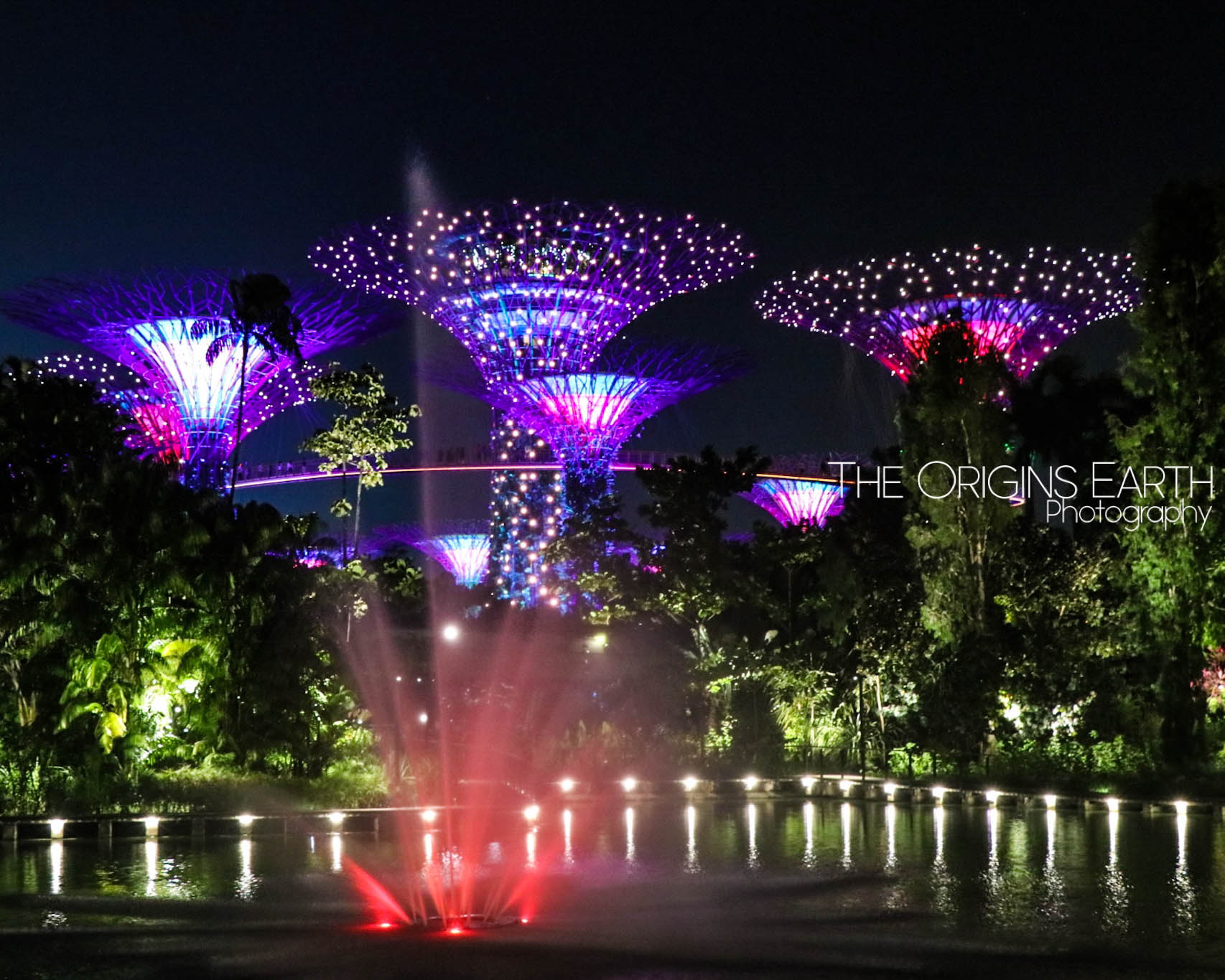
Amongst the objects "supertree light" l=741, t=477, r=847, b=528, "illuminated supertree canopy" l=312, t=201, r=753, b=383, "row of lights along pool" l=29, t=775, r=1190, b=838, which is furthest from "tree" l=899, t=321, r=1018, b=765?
"supertree light" l=741, t=477, r=847, b=528

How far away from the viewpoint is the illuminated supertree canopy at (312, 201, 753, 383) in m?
34.6

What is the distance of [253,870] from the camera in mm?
13875

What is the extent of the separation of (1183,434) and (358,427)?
14.5 m

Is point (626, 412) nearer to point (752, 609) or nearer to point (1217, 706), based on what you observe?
point (752, 609)

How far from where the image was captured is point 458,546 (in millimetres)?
70562

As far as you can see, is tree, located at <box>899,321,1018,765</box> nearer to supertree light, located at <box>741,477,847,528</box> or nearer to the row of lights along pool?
the row of lights along pool

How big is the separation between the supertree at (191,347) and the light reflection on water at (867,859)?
635 inches

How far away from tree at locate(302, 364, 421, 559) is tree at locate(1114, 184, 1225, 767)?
1337 cm

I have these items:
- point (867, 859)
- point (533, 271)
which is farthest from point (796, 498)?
point (867, 859)

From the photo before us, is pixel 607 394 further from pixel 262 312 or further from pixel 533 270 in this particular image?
pixel 262 312

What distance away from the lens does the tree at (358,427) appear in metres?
28.2

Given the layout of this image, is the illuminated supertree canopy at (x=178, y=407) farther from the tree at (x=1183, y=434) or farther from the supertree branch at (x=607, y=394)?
the tree at (x=1183, y=434)

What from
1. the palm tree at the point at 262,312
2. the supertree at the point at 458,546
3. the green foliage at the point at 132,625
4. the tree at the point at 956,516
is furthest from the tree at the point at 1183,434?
the supertree at the point at 458,546

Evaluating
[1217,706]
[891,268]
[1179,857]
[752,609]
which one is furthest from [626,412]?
[1179,857]
